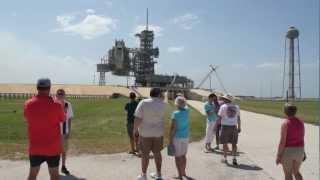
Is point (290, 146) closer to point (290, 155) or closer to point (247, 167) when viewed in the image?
point (290, 155)

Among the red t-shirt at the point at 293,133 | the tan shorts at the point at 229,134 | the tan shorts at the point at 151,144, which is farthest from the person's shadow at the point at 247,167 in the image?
the red t-shirt at the point at 293,133

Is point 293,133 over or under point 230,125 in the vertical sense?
over

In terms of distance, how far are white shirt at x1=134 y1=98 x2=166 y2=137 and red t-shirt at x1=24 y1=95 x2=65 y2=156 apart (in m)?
2.72

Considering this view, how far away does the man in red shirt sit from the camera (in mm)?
7234

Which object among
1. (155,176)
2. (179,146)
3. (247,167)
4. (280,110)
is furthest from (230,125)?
(280,110)

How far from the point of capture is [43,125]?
23.8ft

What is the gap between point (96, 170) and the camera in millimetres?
11367

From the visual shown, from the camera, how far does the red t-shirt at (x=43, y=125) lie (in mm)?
7230

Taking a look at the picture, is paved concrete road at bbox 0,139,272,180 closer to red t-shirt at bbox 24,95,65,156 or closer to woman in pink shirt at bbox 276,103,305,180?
woman in pink shirt at bbox 276,103,305,180

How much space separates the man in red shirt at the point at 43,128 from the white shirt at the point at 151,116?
2.70 meters

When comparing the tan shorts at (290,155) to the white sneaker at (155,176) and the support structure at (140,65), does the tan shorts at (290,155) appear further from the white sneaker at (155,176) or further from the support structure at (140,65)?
the support structure at (140,65)

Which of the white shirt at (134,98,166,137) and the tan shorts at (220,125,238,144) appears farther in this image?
the tan shorts at (220,125,238,144)

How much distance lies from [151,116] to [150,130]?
274 millimetres

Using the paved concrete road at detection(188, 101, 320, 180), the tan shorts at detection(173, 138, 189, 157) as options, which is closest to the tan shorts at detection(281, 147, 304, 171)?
the tan shorts at detection(173, 138, 189, 157)
